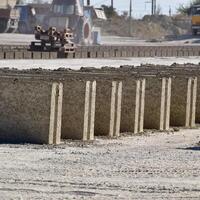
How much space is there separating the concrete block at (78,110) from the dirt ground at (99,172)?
3.10ft

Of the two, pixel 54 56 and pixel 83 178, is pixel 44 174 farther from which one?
pixel 54 56

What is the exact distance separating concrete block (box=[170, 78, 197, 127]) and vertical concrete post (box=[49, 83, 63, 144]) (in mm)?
5947

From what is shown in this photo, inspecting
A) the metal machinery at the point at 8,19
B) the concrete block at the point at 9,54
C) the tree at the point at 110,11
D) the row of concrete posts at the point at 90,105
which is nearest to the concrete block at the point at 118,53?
the concrete block at the point at 9,54

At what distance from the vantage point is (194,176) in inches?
441

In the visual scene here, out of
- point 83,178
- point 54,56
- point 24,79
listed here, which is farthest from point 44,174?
point 54,56

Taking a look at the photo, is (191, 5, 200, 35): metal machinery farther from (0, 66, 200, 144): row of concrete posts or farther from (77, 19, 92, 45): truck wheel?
(0, 66, 200, 144): row of concrete posts

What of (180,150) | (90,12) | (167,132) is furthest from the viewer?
(90,12)

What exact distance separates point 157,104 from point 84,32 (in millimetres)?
39154

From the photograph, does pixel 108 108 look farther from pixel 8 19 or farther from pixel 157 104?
pixel 8 19

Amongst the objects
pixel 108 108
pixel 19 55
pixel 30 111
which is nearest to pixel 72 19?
pixel 19 55

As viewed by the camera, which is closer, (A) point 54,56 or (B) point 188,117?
(B) point 188,117

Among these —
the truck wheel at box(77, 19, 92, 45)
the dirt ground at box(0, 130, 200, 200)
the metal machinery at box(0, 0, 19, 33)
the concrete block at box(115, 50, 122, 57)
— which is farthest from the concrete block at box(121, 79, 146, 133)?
the metal machinery at box(0, 0, 19, 33)

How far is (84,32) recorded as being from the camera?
5872 cm

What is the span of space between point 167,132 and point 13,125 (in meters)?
4.73
